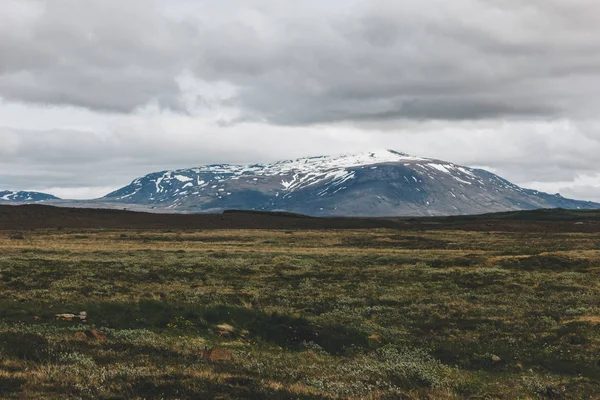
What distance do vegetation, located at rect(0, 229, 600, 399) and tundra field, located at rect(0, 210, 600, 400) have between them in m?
0.09

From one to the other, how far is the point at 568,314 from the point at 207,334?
21696 mm

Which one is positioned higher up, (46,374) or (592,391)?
(46,374)

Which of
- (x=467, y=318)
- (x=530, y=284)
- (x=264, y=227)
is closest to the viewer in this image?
(x=467, y=318)

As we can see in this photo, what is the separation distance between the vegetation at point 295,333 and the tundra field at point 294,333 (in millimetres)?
91

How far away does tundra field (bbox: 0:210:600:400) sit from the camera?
1549 centimetres

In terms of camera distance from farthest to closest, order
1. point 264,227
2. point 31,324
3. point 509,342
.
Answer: point 264,227 < point 509,342 < point 31,324

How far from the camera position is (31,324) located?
23125mm

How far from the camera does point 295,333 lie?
24.5 metres

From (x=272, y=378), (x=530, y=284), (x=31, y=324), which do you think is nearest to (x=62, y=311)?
(x=31, y=324)

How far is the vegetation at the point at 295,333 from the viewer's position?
15522 millimetres

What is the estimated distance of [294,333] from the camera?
2447cm

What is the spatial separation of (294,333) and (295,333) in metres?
0.05

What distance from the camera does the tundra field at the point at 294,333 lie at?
50.8 ft

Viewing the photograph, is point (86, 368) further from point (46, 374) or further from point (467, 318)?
point (467, 318)
